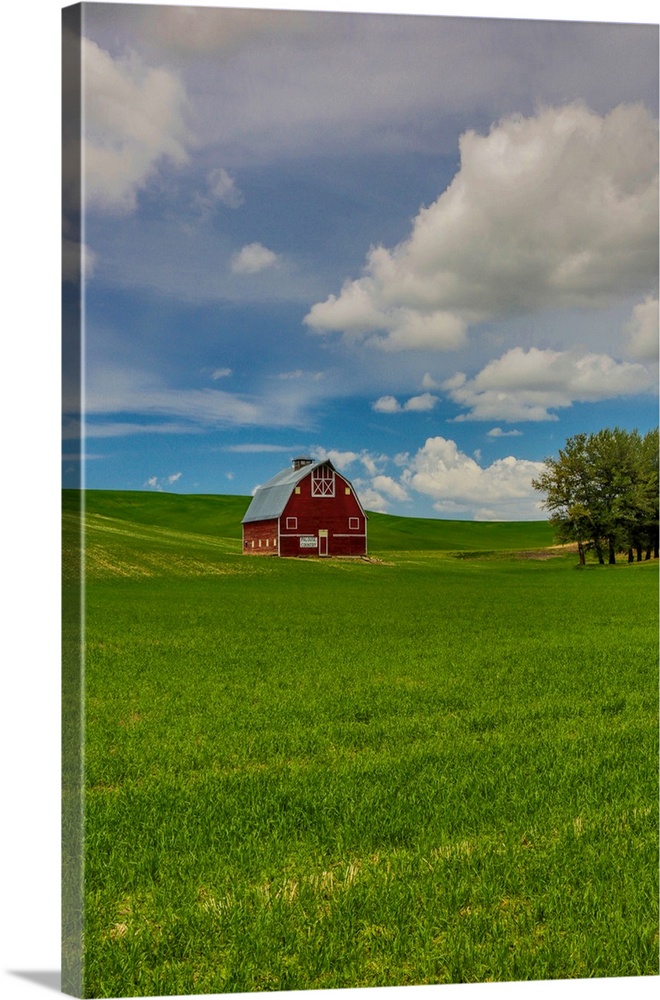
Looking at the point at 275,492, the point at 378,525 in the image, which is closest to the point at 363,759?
the point at 275,492

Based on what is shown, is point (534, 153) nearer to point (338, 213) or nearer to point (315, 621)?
point (338, 213)

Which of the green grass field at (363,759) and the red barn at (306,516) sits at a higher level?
the red barn at (306,516)

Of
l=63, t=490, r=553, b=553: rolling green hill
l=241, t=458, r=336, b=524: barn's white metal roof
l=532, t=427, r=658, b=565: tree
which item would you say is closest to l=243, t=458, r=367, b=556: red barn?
l=241, t=458, r=336, b=524: barn's white metal roof

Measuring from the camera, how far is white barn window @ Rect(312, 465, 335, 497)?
6.45m

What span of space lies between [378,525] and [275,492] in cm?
97

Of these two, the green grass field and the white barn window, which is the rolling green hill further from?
the white barn window

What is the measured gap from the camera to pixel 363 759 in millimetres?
5199

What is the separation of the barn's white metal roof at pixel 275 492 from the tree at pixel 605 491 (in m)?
1.63

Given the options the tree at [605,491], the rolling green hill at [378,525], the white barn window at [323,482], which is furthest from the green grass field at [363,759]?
the white barn window at [323,482]

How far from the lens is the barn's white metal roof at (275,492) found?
654 cm

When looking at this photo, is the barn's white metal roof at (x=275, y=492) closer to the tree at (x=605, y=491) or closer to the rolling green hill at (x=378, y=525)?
the rolling green hill at (x=378, y=525)

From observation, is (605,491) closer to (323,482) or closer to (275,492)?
(323,482)

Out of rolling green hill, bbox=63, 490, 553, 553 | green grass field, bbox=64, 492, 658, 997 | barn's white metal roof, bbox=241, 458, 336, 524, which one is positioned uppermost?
barn's white metal roof, bbox=241, 458, 336, 524
